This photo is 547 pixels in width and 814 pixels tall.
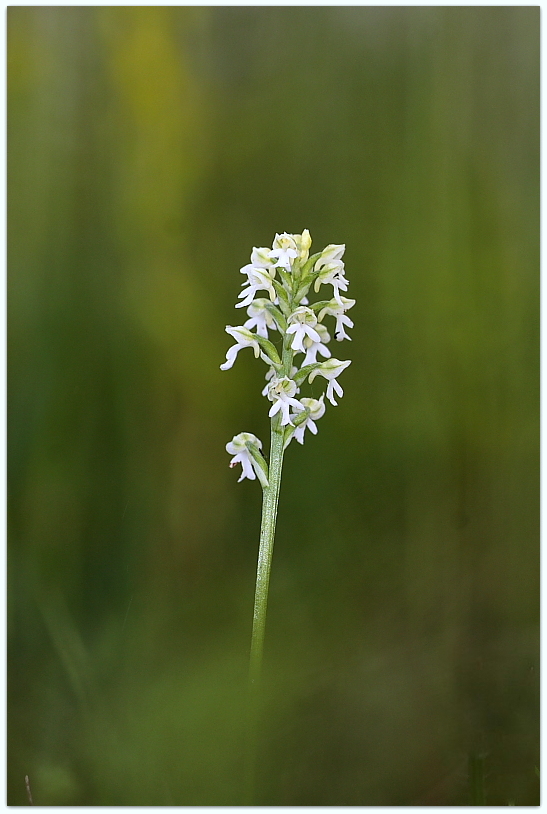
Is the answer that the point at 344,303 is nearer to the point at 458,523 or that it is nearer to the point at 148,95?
the point at 458,523

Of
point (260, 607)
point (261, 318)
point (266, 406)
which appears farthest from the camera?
point (266, 406)

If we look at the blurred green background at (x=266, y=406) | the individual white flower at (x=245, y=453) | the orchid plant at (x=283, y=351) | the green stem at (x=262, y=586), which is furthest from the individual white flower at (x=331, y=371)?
the blurred green background at (x=266, y=406)

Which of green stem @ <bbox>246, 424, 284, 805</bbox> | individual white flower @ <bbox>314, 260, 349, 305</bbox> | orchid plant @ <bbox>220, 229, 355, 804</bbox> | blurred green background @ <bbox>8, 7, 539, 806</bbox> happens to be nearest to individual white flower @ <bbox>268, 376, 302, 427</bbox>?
orchid plant @ <bbox>220, 229, 355, 804</bbox>

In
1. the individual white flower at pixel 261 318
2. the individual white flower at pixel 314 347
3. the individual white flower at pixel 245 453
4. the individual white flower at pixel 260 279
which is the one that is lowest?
the individual white flower at pixel 245 453

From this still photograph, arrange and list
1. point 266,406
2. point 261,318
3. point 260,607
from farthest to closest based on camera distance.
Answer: point 266,406 → point 261,318 → point 260,607

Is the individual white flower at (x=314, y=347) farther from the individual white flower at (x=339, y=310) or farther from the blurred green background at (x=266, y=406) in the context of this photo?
the blurred green background at (x=266, y=406)

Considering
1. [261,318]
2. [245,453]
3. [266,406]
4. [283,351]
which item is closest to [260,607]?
[245,453]

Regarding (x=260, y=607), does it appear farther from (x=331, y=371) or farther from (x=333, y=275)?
(x=333, y=275)
